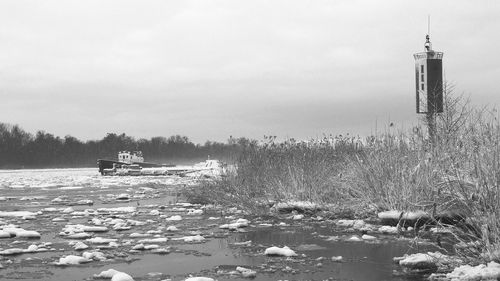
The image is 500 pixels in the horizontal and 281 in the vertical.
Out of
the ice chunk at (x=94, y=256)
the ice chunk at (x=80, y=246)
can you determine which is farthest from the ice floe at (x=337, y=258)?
the ice chunk at (x=80, y=246)

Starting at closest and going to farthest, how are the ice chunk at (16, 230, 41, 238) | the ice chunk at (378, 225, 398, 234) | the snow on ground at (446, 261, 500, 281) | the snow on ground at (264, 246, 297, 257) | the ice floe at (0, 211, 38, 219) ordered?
the snow on ground at (446, 261, 500, 281) < the snow on ground at (264, 246, 297, 257) < the ice chunk at (16, 230, 41, 238) < the ice chunk at (378, 225, 398, 234) < the ice floe at (0, 211, 38, 219)

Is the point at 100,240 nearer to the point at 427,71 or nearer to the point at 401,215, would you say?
the point at 401,215

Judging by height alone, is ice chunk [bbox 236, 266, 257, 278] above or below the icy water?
above

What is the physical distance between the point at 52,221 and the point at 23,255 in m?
6.03

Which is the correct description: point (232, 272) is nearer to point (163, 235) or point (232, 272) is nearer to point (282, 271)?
→ point (282, 271)

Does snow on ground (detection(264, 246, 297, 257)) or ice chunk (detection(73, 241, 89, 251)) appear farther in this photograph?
ice chunk (detection(73, 241, 89, 251))

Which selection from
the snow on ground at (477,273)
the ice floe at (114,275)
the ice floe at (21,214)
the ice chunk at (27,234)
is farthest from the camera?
the ice floe at (21,214)

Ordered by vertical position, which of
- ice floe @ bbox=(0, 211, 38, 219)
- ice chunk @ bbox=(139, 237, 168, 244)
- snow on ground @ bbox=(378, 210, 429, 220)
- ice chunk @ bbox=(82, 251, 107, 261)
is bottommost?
ice floe @ bbox=(0, 211, 38, 219)

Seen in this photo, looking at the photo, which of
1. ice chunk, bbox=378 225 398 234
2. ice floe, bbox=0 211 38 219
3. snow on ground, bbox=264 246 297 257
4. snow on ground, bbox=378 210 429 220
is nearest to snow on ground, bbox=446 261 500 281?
snow on ground, bbox=264 246 297 257

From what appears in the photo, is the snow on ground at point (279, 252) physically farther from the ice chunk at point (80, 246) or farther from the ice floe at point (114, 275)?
the ice chunk at point (80, 246)

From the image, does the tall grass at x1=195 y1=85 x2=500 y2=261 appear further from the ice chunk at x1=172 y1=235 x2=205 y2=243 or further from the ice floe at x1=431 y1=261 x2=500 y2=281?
the ice chunk at x1=172 y1=235 x2=205 y2=243

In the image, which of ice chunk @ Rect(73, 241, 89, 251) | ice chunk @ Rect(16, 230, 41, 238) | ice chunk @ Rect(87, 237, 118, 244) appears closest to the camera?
ice chunk @ Rect(73, 241, 89, 251)

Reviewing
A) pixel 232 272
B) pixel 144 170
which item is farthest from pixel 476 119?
pixel 144 170

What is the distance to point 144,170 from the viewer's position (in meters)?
64.4
